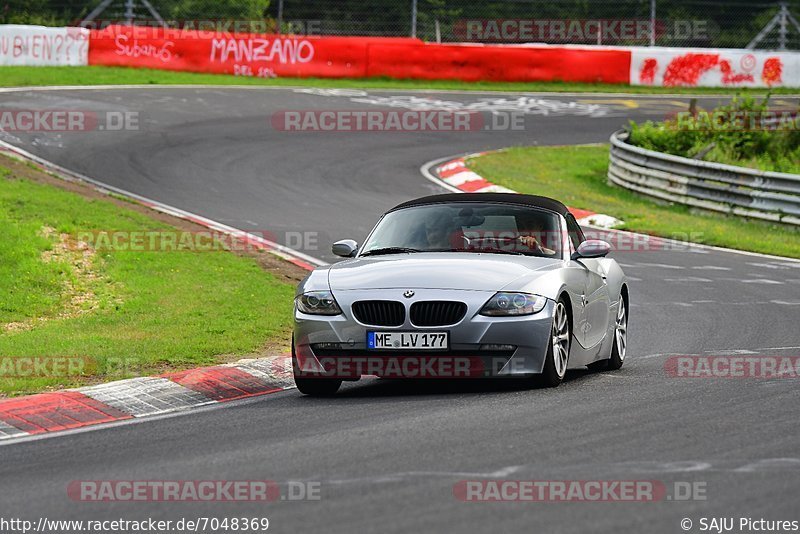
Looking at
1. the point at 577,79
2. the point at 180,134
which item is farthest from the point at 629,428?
the point at 577,79

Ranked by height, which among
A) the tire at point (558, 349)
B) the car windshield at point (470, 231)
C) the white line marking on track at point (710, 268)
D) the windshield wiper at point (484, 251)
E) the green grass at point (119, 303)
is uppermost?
the car windshield at point (470, 231)

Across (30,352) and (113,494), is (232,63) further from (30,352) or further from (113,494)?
(113,494)

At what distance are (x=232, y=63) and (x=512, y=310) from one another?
1168 inches

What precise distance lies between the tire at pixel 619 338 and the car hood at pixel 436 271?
153cm

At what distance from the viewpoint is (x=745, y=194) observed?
22953 mm

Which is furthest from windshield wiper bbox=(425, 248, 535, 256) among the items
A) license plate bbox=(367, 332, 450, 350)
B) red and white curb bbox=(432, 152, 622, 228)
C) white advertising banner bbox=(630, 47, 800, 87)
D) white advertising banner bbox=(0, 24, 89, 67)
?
white advertising banner bbox=(630, 47, 800, 87)

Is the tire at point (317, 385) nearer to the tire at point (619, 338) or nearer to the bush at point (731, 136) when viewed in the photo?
the tire at point (619, 338)

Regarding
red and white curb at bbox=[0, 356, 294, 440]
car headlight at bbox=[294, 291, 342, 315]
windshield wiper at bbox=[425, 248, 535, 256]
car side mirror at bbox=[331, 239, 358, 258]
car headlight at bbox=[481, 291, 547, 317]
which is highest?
windshield wiper at bbox=[425, 248, 535, 256]

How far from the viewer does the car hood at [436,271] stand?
8789mm

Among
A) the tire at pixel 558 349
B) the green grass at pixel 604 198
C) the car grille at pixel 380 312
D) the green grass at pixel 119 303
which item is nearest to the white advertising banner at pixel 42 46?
the green grass at pixel 604 198

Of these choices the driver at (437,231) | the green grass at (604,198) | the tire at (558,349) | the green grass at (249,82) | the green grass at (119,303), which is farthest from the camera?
the green grass at (249,82)

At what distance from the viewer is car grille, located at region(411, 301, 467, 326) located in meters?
8.66

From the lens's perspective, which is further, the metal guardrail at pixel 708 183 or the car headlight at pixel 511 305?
the metal guardrail at pixel 708 183

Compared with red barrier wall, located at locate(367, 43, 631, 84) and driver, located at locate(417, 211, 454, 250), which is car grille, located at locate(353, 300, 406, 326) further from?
red barrier wall, located at locate(367, 43, 631, 84)
